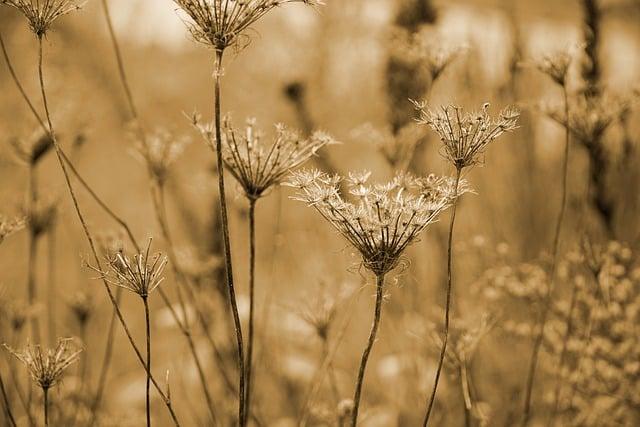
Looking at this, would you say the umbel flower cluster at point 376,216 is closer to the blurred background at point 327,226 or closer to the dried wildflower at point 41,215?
the blurred background at point 327,226

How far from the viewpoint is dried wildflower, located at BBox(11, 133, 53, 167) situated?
3.27ft

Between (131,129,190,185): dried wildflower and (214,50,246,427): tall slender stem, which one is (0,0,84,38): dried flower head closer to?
(214,50,246,427): tall slender stem

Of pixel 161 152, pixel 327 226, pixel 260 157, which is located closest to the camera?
pixel 260 157

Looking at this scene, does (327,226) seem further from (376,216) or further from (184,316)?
(376,216)

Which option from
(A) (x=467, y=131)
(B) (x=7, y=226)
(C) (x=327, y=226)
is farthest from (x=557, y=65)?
(C) (x=327, y=226)

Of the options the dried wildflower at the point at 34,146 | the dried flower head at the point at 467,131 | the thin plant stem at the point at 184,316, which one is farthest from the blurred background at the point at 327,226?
the dried flower head at the point at 467,131

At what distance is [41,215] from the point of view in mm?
1139

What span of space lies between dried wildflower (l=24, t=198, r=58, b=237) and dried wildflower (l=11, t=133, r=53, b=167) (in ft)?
0.26

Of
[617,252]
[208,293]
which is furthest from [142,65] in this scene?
[617,252]

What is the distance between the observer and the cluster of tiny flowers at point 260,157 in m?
0.69

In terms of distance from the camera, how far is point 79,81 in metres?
2.67

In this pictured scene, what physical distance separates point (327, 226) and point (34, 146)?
161 cm

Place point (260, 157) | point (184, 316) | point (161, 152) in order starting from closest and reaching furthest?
point (260, 157) → point (184, 316) → point (161, 152)

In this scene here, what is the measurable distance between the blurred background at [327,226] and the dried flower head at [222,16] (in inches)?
8.1
